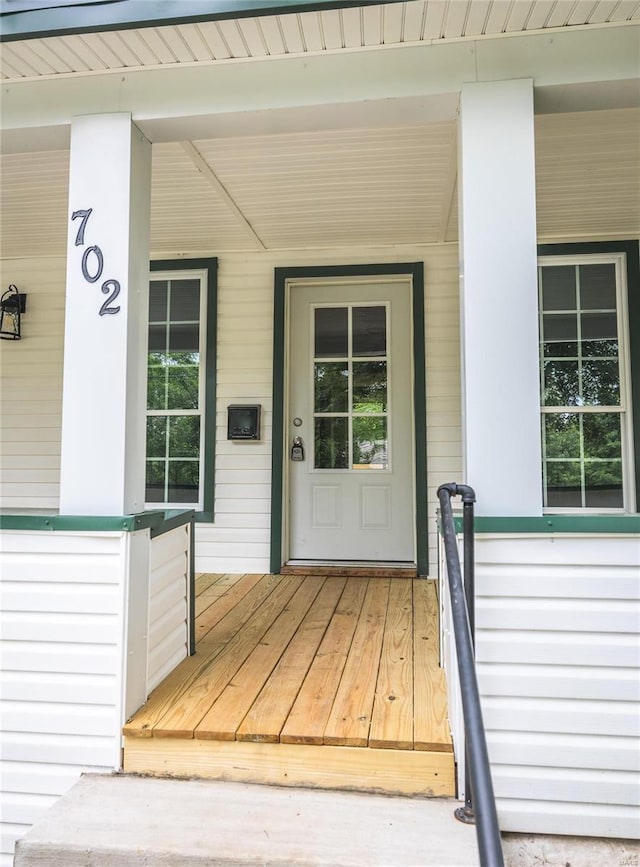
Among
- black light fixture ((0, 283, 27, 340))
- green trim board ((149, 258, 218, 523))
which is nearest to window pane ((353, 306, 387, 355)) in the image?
green trim board ((149, 258, 218, 523))

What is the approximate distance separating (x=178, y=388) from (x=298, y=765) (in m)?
2.82

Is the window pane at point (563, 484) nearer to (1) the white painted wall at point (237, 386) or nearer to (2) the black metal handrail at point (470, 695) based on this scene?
(1) the white painted wall at point (237, 386)

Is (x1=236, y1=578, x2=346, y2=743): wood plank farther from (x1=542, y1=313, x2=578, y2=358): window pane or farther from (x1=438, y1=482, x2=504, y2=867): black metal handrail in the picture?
(x1=542, y1=313, x2=578, y2=358): window pane

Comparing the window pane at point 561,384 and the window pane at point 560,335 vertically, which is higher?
the window pane at point 560,335

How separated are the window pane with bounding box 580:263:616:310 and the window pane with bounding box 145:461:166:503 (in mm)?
3236

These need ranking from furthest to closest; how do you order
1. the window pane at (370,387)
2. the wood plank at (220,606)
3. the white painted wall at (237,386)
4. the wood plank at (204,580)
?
the window pane at (370,387) < the white painted wall at (237,386) < the wood plank at (204,580) < the wood plank at (220,606)

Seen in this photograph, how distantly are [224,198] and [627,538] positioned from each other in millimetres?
2691

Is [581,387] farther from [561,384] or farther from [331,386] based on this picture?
[331,386]

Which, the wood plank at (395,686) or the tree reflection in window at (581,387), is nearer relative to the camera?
the wood plank at (395,686)

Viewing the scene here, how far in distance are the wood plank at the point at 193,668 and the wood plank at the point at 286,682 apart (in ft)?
1.02

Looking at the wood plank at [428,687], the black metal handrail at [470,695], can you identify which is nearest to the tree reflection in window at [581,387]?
the wood plank at [428,687]

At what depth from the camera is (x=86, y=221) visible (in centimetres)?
196

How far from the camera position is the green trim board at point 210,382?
12.3 ft

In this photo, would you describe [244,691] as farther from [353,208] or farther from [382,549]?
[353,208]
